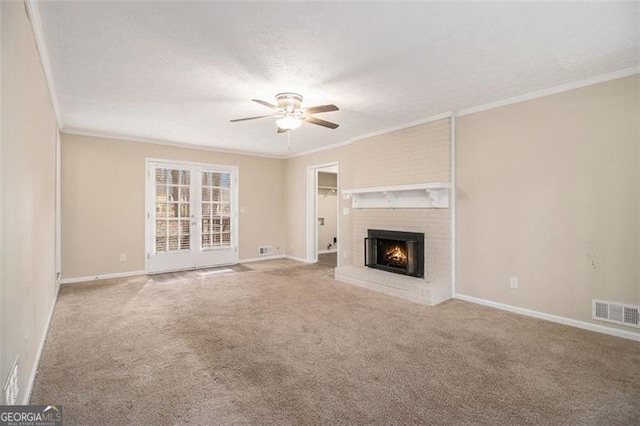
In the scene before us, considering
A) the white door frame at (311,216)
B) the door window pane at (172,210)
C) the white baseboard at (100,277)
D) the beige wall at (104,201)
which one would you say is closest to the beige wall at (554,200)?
the white door frame at (311,216)

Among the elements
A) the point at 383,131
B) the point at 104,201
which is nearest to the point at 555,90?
the point at 383,131

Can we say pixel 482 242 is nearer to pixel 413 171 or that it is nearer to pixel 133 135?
pixel 413 171

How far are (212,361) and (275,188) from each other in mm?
5292

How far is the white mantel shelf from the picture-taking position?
424 centimetres

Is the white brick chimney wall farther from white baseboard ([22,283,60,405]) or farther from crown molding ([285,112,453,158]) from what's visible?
white baseboard ([22,283,60,405])

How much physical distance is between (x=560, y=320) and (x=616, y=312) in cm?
47

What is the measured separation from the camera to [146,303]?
3984mm

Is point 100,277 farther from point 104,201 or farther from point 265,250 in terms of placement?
point 265,250

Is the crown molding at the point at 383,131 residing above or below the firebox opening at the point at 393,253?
above

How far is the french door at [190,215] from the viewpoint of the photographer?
5801 mm

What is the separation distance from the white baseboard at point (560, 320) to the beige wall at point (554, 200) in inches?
2.1

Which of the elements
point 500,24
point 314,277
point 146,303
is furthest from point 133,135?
point 500,24

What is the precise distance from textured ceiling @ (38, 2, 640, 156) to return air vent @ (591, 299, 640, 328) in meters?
2.19

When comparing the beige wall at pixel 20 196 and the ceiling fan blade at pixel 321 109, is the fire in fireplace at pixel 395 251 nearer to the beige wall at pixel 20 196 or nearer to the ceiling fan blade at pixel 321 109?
the ceiling fan blade at pixel 321 109
